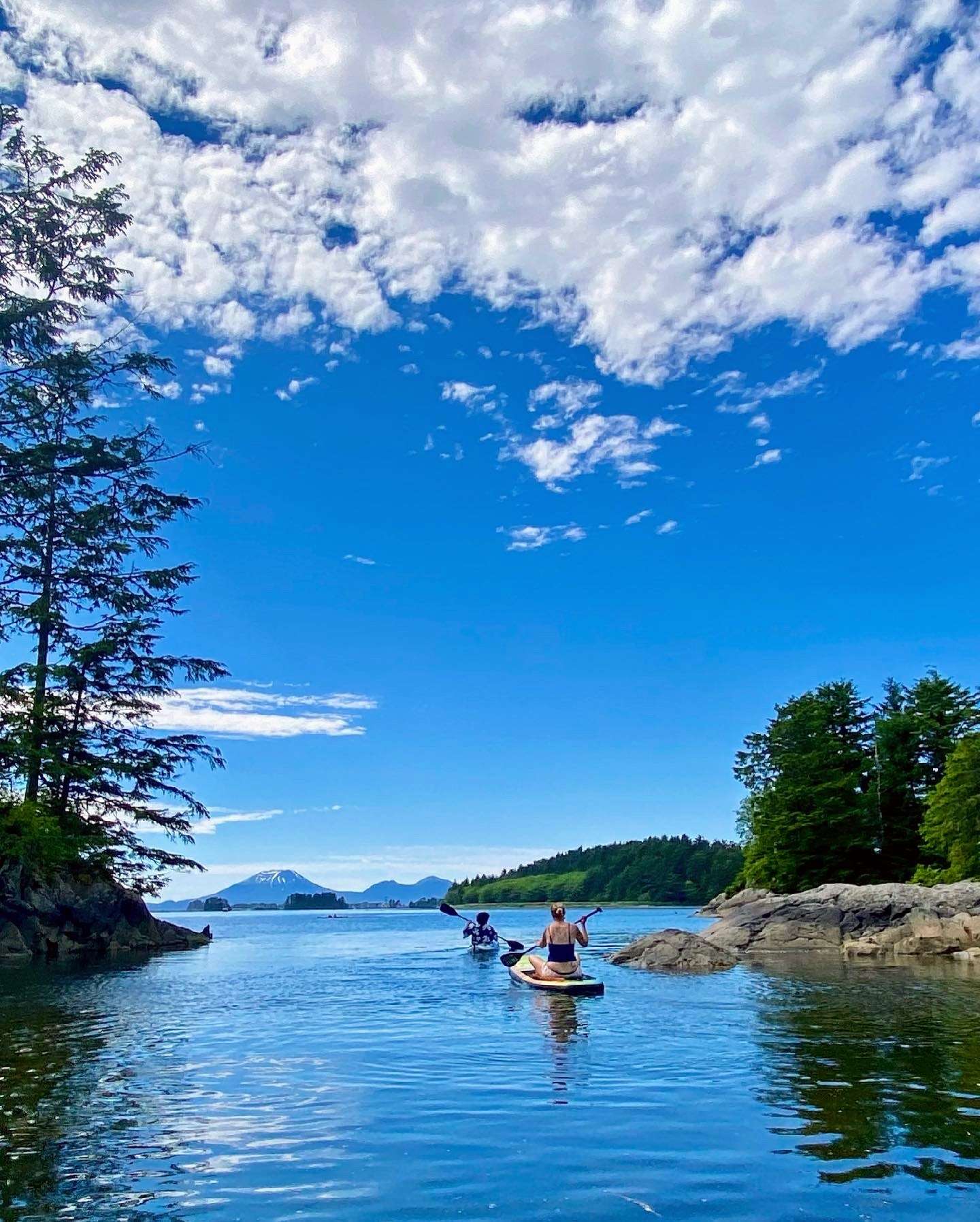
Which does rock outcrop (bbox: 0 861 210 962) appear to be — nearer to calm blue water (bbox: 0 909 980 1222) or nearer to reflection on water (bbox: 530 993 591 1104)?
calm blue water (bbox: 0 909 980 1222)

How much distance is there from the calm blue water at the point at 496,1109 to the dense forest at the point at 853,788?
1570 inches

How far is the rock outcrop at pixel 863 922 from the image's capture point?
38.4m

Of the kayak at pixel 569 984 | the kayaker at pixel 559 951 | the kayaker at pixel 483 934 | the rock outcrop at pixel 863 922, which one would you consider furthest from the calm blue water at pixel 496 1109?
the rock outcrop at pixel 863 922

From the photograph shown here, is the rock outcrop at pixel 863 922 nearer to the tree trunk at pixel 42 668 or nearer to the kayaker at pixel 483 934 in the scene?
the kayaker at pixel 483 934

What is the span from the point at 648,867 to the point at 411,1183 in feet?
624

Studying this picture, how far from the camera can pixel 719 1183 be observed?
307 inches

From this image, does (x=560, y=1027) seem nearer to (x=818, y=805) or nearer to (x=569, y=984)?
(x=569, y=984)

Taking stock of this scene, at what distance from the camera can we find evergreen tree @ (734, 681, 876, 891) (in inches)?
2376

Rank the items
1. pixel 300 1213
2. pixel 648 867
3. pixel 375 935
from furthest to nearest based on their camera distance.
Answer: pixel 648 867 → pixel 375 935 → pixel 300 1213

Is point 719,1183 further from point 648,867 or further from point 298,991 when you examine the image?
point 648,867

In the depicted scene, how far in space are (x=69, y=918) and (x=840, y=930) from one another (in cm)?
3566

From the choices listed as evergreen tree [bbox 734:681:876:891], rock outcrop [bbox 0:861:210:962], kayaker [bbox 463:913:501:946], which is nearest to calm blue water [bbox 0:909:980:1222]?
rock outcrop [bbox 0:861:210:962]

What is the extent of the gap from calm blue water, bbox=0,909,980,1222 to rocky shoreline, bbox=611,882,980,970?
38.4ft

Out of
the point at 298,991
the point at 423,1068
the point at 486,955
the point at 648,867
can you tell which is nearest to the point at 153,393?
the point at 298,991
